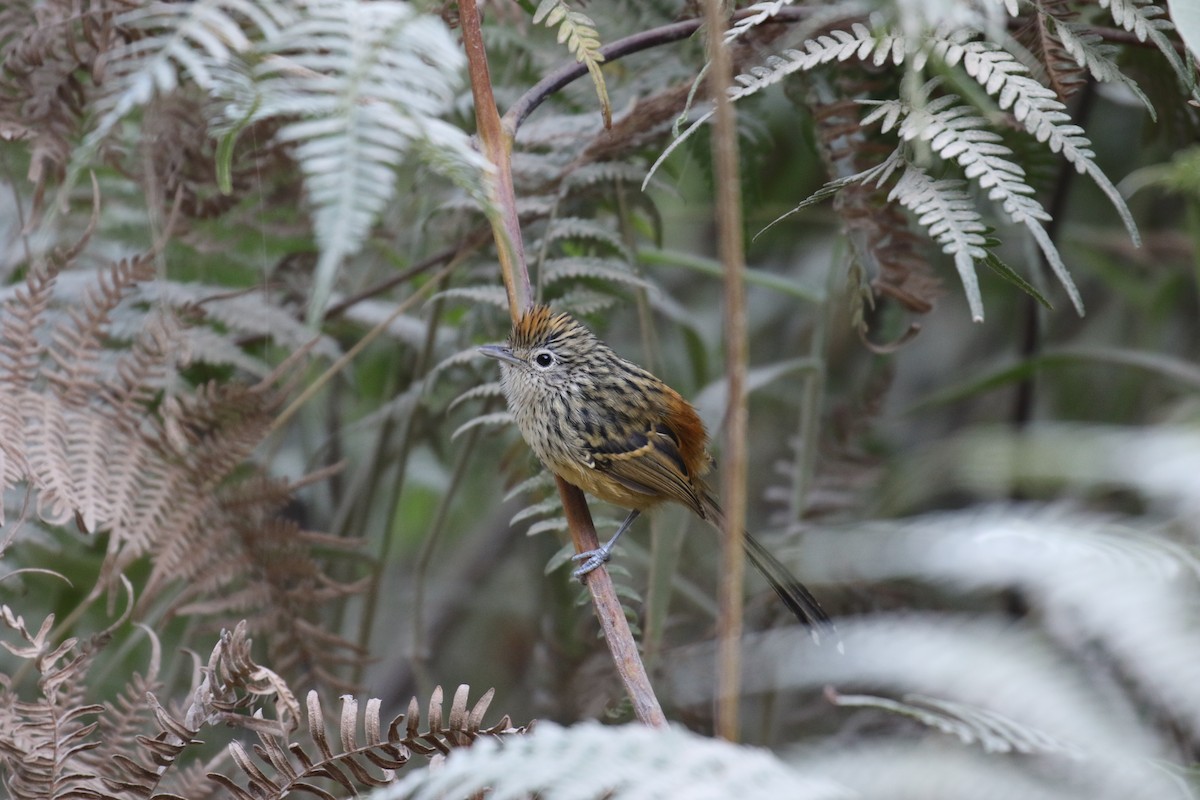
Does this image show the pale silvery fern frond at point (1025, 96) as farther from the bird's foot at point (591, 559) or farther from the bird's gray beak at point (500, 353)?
the bird's gray beak at point (500, 353)

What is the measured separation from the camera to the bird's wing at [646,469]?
7.61 ft

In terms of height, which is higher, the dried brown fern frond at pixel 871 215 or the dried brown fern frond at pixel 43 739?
the dried brown fern frond at pixel 871 215

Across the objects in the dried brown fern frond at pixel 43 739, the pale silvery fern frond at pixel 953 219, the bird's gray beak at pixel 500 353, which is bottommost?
the dried brown fern frond at pixel 43 739

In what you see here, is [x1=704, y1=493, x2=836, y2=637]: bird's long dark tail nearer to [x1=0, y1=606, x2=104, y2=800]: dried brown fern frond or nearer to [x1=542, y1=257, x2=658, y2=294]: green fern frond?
[x1=542, y1=257, x2=658, y2=294]: green fern frond

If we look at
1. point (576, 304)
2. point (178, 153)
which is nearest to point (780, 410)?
point (576, 304)

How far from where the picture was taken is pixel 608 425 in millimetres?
2393

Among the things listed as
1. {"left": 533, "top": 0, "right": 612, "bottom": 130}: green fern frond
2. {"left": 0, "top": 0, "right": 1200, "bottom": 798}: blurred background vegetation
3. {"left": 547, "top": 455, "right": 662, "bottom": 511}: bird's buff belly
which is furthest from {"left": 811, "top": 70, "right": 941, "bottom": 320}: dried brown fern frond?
{"left": 547, "top": 455, "right": 662, "bottom": 511}: bird's buff belly

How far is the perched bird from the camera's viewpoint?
219 centimetres

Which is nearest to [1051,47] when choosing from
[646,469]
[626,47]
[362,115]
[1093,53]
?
[1093,53]

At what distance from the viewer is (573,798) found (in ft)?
3.04

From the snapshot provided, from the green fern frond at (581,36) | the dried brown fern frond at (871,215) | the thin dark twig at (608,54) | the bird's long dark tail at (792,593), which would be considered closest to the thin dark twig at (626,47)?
the thin dark twig at (608,54)

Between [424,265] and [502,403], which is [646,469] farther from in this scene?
[424,265]

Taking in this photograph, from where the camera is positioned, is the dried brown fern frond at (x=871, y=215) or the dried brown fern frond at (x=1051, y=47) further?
the dried brown fern frond at (x=871, y=215)

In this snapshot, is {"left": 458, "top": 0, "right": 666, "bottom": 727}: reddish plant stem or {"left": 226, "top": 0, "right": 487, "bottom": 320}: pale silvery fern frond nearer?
{"left": 226, "top": 0, "right": 487, "bottom": 320}: pale silvery fern frond
